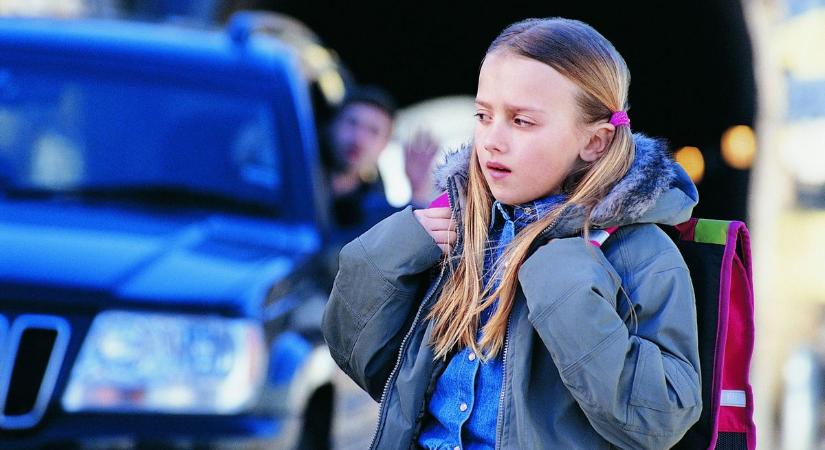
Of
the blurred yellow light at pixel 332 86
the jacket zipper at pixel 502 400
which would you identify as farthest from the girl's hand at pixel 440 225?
the blurred yellow light at pixel 332 86

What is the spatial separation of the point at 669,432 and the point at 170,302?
5.86ft

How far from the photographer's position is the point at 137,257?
12.2ft

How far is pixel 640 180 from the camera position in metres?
2.27

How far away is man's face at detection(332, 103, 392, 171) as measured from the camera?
5.29m

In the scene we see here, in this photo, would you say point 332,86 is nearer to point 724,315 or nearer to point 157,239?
point 157,239

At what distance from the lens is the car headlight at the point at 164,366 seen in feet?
11.3

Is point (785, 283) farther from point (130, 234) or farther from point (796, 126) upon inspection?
point (130, 234)

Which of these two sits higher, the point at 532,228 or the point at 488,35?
the point at 532,228

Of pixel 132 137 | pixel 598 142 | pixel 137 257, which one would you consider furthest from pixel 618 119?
pixel 132 137

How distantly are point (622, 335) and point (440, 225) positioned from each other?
48 cm

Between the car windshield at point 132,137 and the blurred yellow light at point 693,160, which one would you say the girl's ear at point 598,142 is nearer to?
the car windshield at point 132,137

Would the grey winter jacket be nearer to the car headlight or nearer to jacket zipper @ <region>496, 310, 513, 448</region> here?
jacket zipper @ <region>496, 310, 513, 448</region>

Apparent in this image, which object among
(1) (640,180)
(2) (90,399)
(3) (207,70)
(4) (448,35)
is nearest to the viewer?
(1) (640,180)

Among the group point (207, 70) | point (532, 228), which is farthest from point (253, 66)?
point (532, 228)
